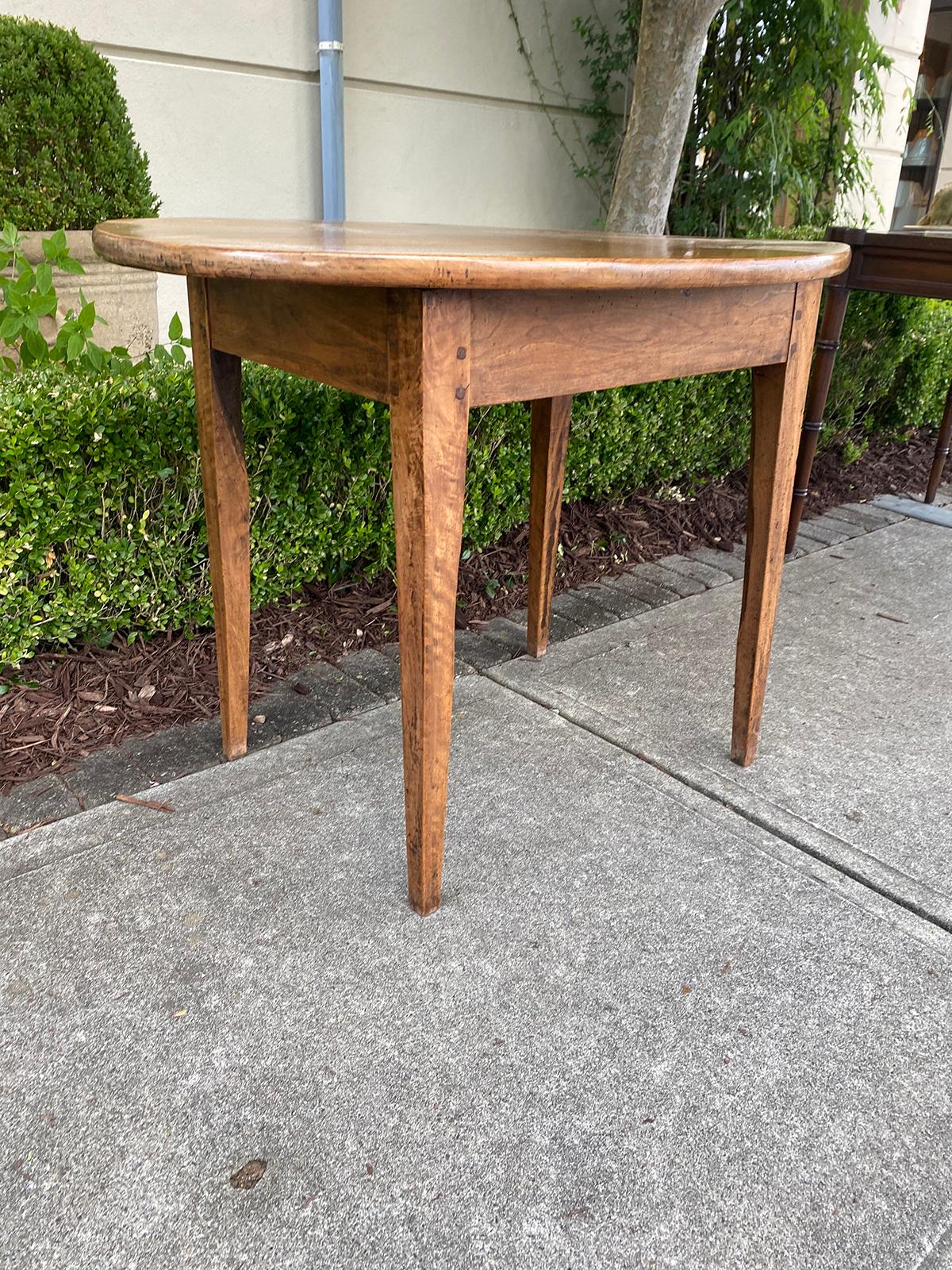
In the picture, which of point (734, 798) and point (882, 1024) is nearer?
point (882, 1024)

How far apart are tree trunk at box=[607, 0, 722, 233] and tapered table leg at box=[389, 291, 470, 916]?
7.79 feet

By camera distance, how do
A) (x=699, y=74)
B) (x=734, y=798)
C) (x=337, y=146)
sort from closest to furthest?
(x=734, y=798)
(x=337, y=146)
(x=699, y=74)

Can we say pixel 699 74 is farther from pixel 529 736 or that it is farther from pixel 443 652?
pixel 443 652

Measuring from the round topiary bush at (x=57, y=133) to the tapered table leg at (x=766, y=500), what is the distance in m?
2.02

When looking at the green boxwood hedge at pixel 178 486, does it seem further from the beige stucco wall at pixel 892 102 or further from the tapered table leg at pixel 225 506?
the beige stucco wall at pixel 892 102

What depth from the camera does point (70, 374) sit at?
2.20 metres

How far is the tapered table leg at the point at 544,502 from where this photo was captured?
2219 millimetres

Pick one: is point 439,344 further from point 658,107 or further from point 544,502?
point 658,107

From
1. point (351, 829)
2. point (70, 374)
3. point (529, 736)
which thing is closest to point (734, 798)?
point (529, 736)

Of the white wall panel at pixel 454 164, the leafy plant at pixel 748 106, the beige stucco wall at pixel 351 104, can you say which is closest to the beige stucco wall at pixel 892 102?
the leafy plant at pixel 748 106

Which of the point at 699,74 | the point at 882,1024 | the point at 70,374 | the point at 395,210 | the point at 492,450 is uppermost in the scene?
the point at 699,74

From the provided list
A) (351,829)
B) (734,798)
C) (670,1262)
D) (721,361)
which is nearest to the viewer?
(670,1262)

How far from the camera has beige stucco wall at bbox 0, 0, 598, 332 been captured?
3.44 meters

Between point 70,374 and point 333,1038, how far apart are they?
1.69 m
